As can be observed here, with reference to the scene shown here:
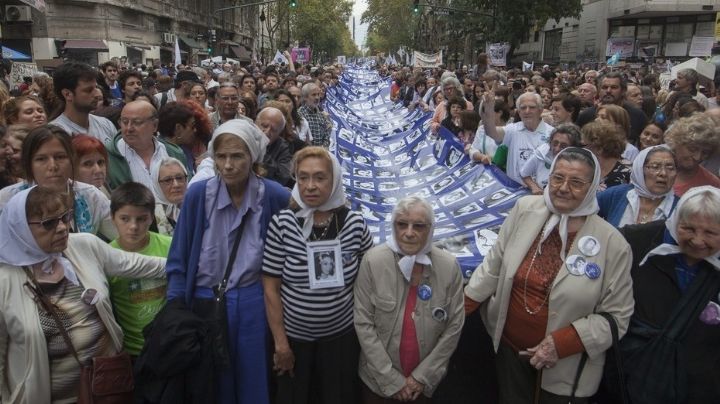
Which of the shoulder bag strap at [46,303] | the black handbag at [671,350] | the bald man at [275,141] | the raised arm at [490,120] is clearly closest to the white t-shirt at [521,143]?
the raised arm at [490,120]

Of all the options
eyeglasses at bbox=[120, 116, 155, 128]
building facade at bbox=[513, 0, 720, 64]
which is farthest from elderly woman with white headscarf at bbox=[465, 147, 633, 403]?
building facade at bbox=[513, 0, 720, 64]

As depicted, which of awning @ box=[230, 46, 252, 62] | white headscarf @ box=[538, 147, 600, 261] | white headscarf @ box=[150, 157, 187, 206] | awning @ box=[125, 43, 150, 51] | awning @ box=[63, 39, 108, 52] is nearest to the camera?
white headscarf @ box=[538, 147, 600, 261]

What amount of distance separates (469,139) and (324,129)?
8.09ft

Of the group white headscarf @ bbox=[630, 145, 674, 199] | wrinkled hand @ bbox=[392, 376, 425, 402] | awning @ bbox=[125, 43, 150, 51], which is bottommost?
wrinkled hand @ bbox=[392, 376, 425, 402]

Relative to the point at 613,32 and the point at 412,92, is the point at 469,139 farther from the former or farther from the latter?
the point at 613,32

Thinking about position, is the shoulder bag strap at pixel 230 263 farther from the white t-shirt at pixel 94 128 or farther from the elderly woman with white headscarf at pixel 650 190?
the elderly woman with white headscarf at pixel 650 190

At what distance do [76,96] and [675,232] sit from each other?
4631 mm

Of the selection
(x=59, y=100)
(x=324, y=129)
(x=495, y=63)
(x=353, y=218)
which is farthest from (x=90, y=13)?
(x=353, y=218)

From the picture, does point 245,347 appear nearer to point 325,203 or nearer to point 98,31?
point 325,203

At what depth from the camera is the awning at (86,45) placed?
3003 centimetres

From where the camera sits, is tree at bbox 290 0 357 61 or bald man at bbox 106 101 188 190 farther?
tree at bbox 290 0 357 61

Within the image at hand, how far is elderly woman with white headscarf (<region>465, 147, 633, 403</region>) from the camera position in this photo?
2.80 metres

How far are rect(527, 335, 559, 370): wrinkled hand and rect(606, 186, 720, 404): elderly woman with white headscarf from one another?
407 millimetres

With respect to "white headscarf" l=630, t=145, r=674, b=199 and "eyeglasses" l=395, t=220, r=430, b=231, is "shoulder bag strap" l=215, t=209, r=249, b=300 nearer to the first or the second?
"eyeglasses" l=395, t=220, r=430, b=231
